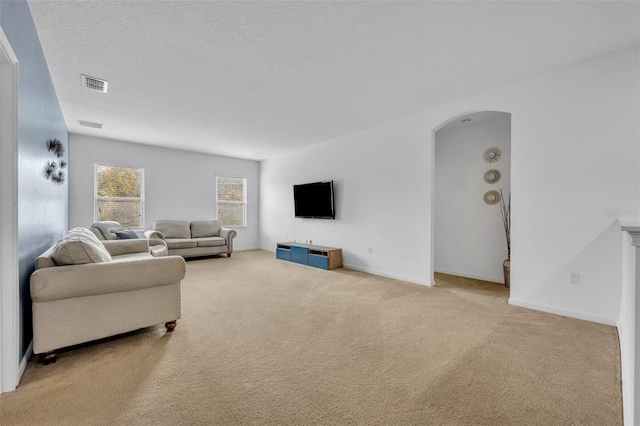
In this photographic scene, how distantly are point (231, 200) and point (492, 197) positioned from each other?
6.25 metres

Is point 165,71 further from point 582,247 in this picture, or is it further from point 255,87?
point 582,247

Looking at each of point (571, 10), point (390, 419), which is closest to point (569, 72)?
point (571, 10)

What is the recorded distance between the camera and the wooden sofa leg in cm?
202

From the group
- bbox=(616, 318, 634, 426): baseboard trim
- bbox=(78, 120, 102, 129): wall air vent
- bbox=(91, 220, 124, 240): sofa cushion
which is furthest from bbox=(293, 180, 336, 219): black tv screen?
bbox=(616, 318, 634, 426): baseboard trim

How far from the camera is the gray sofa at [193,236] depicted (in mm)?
5930

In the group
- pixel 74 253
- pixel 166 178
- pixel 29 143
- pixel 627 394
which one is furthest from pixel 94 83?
pixel 627 394

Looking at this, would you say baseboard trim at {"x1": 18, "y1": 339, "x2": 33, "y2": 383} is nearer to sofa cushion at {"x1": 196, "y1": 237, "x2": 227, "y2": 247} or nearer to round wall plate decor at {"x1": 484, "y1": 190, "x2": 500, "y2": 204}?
sofa cushion at {"x1": 196, "y1": 237, "x2": 227, "y2": 247}

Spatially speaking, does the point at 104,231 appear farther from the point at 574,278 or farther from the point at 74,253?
the point at 574,278

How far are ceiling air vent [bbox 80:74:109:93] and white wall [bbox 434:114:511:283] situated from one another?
5.10m

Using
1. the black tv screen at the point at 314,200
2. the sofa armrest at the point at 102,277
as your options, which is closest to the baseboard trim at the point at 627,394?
the sofa armrest at the point at 102,277

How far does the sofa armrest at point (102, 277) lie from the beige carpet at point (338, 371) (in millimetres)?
488

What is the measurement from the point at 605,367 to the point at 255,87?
412cm

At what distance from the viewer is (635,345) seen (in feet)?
4.01

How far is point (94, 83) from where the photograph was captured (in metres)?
3.28
